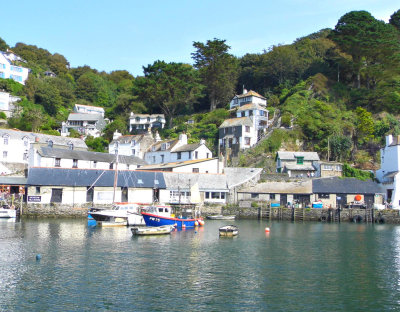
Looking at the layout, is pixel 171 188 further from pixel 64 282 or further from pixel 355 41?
pixel 355 41

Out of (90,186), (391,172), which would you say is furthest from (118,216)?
(391,172)

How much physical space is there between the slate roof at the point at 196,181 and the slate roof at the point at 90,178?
1.59 metres

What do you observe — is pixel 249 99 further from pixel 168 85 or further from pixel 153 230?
pixel 153 230

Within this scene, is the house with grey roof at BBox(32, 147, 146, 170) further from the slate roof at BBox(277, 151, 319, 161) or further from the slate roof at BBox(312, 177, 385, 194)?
the slate roof at BBox(312, 177, 385, 194)

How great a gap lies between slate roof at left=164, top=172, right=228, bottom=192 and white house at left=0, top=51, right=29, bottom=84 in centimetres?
7690

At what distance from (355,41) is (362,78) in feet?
42.8

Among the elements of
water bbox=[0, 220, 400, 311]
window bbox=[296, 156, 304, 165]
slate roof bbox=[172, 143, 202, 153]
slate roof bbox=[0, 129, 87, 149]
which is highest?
slate roof bbox=[0, 129, 87, 149]

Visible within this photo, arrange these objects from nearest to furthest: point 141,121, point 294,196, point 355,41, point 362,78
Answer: point 294,196 → point 355,41 → point 362,78 → point 141,121

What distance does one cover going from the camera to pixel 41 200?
60.0 metres

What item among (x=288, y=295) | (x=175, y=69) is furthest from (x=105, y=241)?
(x=175, y=69)

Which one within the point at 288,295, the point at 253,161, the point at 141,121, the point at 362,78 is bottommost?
the point at 288,295

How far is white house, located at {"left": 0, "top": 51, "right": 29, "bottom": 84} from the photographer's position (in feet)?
397

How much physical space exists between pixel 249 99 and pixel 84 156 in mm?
39507

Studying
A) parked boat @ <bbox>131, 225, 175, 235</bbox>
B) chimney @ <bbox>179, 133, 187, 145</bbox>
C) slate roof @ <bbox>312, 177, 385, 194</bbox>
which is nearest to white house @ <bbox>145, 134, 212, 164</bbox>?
chimney @ <bbox>179, 133, 187, 145</bbox>
